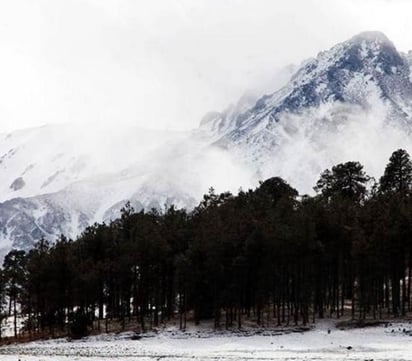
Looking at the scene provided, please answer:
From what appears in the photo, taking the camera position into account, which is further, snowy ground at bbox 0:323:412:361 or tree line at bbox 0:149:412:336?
tree line at bbox 0:149:412:336

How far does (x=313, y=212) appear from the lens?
8956 centimetres

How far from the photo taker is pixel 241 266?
8594 cm

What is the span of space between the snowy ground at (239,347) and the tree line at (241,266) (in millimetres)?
8530

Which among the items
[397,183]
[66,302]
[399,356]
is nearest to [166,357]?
[399,356]

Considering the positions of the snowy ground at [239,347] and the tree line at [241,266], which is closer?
the snowy ground at [239,347]

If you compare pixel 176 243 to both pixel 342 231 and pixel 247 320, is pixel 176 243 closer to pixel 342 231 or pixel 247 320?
pixel 247 320

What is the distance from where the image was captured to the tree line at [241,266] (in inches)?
3285

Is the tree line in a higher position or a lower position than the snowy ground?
higher

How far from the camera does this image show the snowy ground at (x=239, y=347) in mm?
59156

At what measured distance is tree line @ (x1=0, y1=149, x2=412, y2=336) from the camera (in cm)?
8344

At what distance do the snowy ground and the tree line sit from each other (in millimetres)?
Result: 8530

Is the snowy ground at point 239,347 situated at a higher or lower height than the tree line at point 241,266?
lower

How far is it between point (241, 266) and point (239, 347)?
1910 centimetres

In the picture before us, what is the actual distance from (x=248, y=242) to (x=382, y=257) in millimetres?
15190
